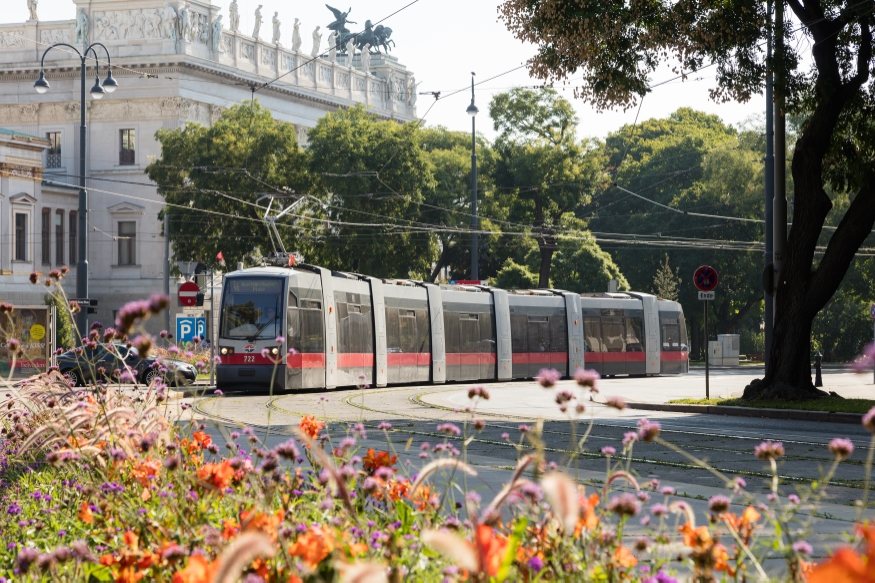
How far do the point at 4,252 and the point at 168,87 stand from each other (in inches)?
615

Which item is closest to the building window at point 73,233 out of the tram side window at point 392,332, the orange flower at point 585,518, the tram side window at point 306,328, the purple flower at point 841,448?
the tram side window at point 392,332

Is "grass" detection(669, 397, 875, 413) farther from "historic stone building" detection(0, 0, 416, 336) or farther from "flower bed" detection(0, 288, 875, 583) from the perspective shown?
"historic stone building" detection(0, 0, 416, 336)

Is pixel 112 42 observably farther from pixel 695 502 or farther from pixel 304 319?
pixel 695 502

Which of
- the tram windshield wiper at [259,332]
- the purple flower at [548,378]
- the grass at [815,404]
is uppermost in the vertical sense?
the tram windshield wiper at [259,332]

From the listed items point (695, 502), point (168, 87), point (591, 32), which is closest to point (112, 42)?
point (168, 87)

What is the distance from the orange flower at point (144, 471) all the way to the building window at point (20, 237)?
175 feet

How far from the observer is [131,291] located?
6819cm

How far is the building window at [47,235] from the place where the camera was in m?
63.2

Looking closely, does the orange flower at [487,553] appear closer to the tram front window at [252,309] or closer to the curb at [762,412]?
the curb at [762,412]

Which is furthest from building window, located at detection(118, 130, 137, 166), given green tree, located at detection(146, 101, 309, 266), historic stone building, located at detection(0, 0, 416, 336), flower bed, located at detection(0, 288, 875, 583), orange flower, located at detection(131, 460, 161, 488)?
orange flower, located at detection(131, 460, 161, 488)

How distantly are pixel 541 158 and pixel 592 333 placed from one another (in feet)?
75.2

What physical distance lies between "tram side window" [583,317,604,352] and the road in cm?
1266

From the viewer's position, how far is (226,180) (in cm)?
5353

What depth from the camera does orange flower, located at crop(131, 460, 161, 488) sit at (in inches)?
234
